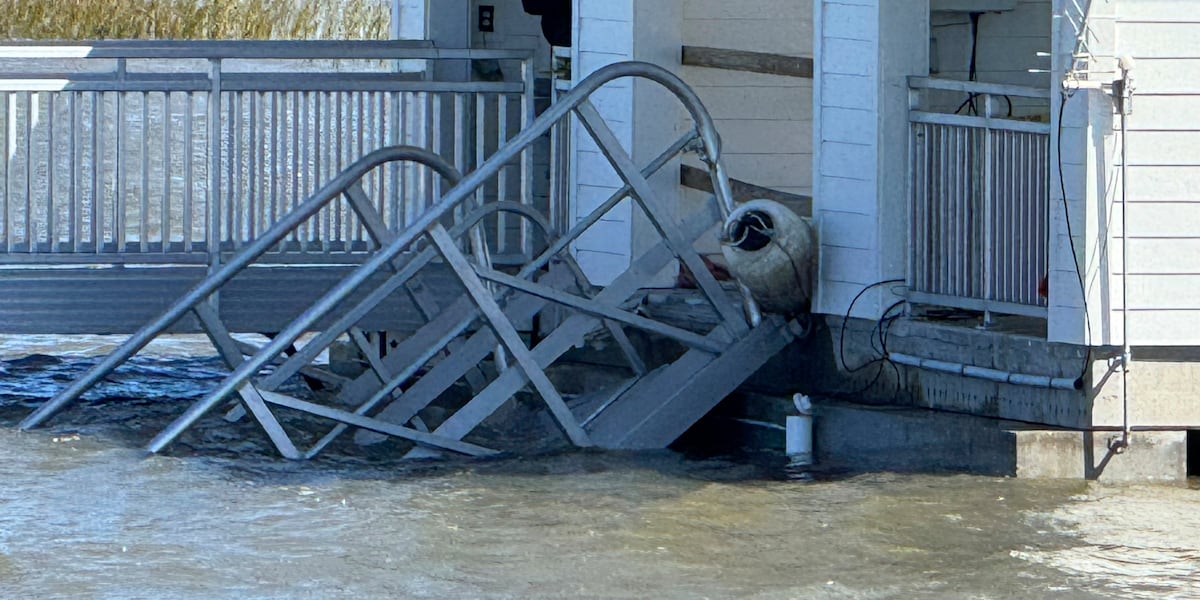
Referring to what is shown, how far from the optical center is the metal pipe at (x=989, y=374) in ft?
25.2

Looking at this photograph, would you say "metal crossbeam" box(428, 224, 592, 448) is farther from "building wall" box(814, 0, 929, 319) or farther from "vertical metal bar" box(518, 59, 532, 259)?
"vertical metal bar" box(518, 59, 532, 259)

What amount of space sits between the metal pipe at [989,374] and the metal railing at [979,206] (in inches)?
9.8

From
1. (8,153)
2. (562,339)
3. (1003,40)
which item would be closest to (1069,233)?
(562,339)

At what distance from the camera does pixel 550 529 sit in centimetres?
682

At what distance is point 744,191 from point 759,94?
1152mm

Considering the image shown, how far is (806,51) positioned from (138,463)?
4865mm

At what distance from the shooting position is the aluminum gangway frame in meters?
7.80

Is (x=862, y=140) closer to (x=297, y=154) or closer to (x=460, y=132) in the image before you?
(x=460, y=132)

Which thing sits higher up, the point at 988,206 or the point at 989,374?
the point at 988,206

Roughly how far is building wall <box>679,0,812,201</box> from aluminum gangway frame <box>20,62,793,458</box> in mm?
2028

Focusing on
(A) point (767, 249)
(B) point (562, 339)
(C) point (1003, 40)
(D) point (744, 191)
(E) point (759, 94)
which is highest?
(C) point (1003, 40)

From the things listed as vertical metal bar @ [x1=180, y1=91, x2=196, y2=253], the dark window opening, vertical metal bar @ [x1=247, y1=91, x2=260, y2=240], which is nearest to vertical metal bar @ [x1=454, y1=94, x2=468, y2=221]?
vertical metal bar @ [x1=247, y1=91, x2=260, y2=240]

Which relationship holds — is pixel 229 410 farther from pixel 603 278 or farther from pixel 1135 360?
pixel 1135 360

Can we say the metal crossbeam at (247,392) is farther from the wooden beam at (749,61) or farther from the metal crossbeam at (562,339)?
the wooden beam at (749,61)
